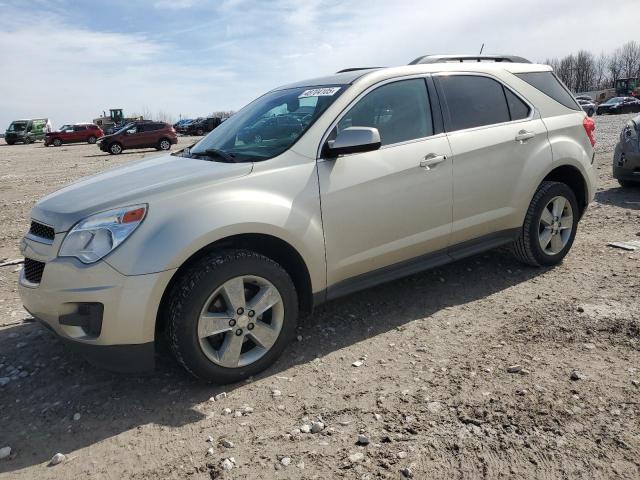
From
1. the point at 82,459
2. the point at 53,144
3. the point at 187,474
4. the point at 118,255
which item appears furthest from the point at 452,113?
the point at 53,144

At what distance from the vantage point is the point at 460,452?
2.40 m

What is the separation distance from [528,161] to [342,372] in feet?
8.02

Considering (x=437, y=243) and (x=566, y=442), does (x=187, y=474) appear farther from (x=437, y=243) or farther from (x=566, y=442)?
(x=437, y=243)

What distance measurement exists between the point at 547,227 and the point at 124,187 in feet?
11.7

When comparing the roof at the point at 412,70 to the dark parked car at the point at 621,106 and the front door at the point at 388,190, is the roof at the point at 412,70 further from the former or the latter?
the dark parked car at the point at 621,106

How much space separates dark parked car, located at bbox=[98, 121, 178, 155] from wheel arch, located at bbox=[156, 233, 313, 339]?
2477 centimetres

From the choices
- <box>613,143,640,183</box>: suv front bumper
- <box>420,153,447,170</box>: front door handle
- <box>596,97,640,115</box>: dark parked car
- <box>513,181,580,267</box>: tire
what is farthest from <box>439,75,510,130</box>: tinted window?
<box>596,97,640,115</box>: dark parked car

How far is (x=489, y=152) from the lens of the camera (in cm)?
408

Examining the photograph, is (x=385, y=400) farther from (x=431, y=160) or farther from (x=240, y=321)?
(x=431, y=160)

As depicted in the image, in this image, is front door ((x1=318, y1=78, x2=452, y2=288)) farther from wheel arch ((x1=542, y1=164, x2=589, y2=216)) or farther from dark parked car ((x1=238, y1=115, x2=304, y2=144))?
wheel arch ((x1=542, y1=164, x2=589, y2=216))

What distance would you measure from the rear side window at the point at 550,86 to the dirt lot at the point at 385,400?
1.66 metres

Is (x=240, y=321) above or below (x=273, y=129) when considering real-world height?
below

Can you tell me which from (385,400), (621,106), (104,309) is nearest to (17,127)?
(104,309)

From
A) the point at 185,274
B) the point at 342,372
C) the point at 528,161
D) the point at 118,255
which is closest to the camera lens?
the point at 118,255
